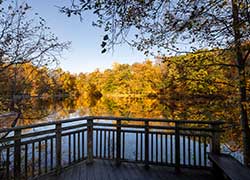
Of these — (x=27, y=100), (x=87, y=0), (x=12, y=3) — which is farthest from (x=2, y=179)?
(x=87, y=0)

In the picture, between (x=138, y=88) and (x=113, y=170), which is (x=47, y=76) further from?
(x=138, y=88)

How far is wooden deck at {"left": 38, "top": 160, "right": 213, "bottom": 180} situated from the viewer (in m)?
3.26

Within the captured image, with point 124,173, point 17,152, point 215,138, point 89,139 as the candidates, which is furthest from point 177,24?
point 17,152

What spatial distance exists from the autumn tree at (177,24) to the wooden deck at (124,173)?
126 centimetres

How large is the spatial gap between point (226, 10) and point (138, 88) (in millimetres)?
25043

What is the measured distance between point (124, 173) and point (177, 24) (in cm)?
262

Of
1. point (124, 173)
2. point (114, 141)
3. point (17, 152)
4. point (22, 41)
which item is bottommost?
point (124, 173)

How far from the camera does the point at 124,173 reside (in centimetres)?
346

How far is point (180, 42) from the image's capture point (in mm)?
3568

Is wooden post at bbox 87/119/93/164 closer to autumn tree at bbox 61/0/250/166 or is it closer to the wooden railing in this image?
the wooden railing

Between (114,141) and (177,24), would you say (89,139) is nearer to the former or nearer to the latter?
(114,141)

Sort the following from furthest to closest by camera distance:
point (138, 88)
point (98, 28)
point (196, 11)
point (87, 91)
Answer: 1. point (87, 91)
2. point (138, 88)
3. point (196, 11)
4. point (98, 28)

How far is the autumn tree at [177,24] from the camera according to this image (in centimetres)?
175

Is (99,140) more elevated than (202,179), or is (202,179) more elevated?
(99,140)
